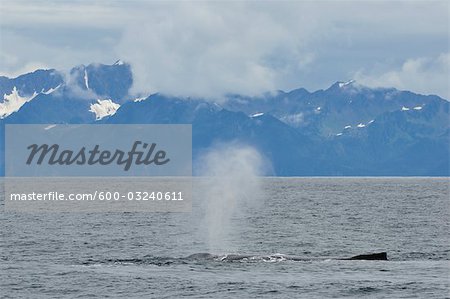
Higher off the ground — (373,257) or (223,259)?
(223,259)

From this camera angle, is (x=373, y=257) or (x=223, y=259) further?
(x=373, y=257)

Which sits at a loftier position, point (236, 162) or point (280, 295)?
point (236, 162)

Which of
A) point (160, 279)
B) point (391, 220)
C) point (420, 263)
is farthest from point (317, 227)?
point (160, 279)

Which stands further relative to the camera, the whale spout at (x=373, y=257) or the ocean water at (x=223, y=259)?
the whale spout at (x=373, y=257)

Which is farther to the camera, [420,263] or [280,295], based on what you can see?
[420,263]

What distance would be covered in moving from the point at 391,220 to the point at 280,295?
6683 centimetres

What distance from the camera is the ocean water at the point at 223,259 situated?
47.6 m

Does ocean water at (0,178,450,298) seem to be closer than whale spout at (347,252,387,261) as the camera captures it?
Yes

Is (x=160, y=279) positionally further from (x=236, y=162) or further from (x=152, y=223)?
(x=236, y=162)

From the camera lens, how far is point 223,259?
5953 cm

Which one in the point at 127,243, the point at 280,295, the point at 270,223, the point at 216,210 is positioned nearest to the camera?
the point at 280,295

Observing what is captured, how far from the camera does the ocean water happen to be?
4759cm

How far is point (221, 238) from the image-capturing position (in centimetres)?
8312

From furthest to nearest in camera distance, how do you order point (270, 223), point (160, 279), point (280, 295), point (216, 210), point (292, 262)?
point (216, 210), point (270, 223), point (292, 262), point (160, 279), point (280, 295)
